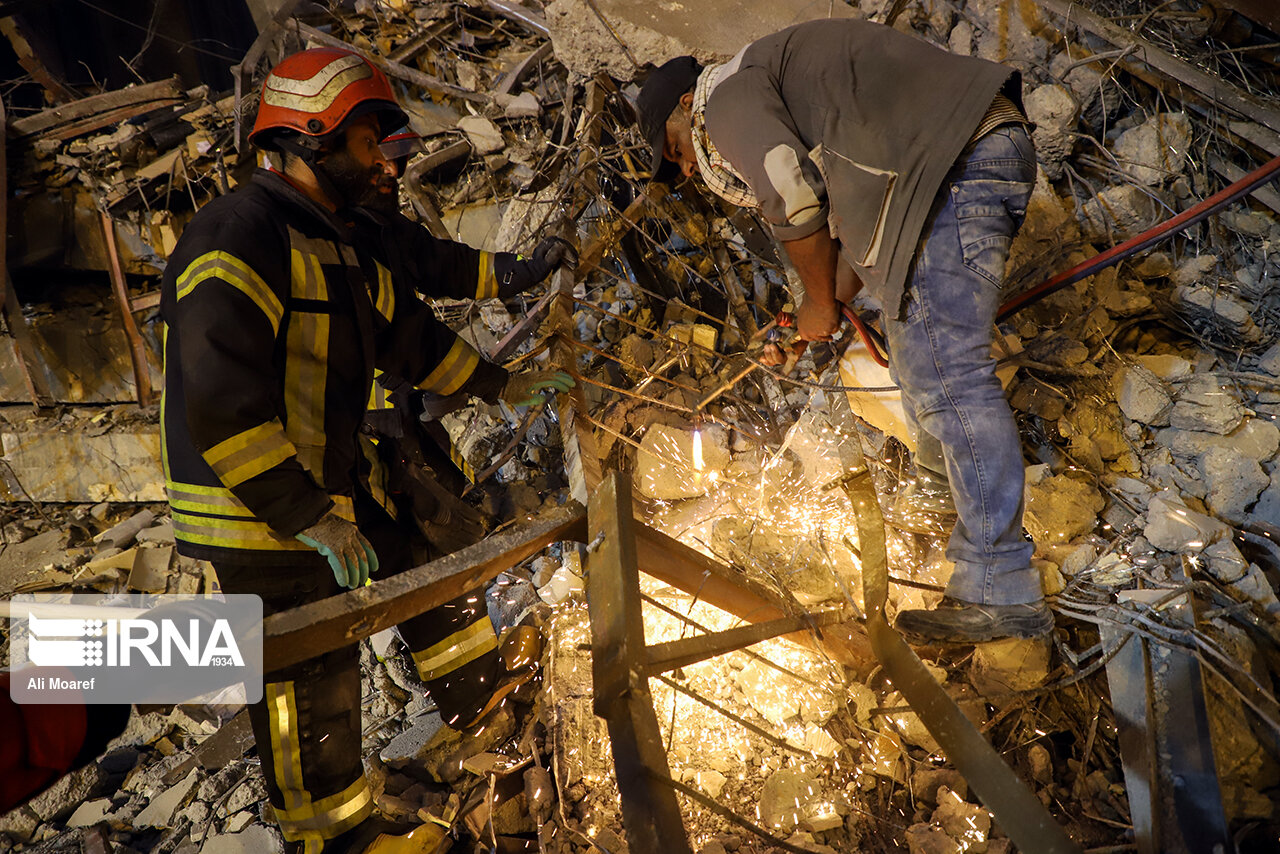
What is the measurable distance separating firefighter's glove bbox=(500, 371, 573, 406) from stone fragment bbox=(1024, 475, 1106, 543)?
2090mm

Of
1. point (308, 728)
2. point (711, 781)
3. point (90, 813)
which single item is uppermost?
point (308, 728)

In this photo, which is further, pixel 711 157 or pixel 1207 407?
pixel 1207 407

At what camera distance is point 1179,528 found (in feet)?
8.41

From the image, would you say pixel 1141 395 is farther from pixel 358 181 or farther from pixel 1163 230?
pixel 358 181

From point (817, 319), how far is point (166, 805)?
3808 mm

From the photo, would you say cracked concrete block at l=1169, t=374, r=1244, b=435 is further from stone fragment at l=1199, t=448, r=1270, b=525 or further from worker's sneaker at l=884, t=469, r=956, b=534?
worker's sneaker at l=884, t=469, r=956, b=534

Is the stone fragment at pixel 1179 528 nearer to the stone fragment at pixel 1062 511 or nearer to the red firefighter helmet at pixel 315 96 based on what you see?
the stone fragment at pixel 1062 511

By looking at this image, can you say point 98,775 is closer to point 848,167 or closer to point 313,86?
point 313,86

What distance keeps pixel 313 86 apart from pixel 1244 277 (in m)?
3.98

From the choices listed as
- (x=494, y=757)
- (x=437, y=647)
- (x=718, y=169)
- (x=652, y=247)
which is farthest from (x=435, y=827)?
(x=652, y=247)

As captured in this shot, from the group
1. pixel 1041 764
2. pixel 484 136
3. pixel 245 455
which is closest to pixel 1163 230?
pixel 1041 764

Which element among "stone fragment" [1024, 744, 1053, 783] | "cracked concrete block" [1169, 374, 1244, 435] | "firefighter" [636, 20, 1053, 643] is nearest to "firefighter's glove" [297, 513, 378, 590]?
"firefighter" [636, 20, 1053, 643]

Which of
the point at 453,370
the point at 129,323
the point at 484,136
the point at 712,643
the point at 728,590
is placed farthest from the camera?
the point at 129,323

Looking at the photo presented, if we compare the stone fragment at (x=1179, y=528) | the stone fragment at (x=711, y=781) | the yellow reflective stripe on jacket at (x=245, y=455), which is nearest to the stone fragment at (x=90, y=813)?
the yellow reflective stripe on jacket at (x=245, y=455)
